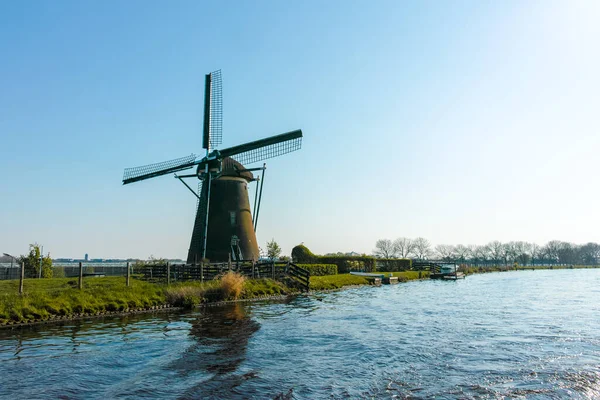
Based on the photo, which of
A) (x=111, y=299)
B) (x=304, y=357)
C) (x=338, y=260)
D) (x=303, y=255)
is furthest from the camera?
(x=338, y=260)

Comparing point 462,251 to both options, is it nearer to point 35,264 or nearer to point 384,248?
point 384,248

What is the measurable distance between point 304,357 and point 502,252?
508 feet

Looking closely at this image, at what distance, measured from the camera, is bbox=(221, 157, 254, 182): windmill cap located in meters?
33.6

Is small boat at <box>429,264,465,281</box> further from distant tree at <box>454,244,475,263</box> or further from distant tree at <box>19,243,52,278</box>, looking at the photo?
distant tree at <box>454,244,475,263</box>

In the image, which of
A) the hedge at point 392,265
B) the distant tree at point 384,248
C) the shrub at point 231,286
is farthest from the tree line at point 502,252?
the shrub at point 231,286

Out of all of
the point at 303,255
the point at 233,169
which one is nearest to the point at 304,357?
the point at 233,169

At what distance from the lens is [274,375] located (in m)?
9.04

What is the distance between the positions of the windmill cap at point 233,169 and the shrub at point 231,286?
12628 millimetres

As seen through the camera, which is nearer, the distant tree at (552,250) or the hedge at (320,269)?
the hedge at (320,269)

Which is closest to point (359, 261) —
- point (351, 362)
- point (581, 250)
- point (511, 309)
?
point (511, 309)

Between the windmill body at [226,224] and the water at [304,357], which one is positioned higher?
the windmill body at [226,224]

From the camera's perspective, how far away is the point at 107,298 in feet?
58.7

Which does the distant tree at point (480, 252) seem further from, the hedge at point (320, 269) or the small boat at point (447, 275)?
the hedge at point (320, 269)

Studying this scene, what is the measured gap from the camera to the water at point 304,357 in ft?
26.8
